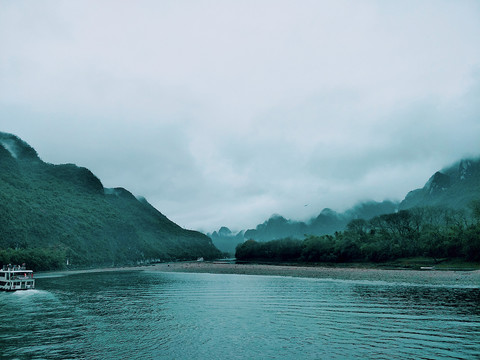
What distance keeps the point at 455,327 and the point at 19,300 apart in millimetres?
59591

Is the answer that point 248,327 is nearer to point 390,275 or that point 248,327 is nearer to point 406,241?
point 390,275

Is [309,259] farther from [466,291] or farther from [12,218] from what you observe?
[12,218]

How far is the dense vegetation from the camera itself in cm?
11833

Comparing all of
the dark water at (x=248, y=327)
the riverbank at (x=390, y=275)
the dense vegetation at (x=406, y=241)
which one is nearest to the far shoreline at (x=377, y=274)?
the riverbank at (x=390, y=275)

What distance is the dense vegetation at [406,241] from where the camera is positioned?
118 meters

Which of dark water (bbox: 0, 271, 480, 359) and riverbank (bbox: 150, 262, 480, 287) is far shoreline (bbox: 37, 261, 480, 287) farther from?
dark water (bbox: 0, 271, 480, 359)

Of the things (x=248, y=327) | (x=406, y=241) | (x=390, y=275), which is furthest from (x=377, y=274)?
(x=248, y=327)

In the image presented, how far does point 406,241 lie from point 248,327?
125283 millimetres

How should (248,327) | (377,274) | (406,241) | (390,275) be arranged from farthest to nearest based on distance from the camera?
(406,241)
(377,274)
(390,275)
(248,327)

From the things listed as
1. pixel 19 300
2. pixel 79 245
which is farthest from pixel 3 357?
pixel 79 245

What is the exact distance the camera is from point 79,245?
197875 mm

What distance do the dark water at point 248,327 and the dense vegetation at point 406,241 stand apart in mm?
73132

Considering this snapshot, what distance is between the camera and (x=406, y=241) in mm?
139750

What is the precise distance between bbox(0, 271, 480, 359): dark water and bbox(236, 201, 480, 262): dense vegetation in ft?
240
